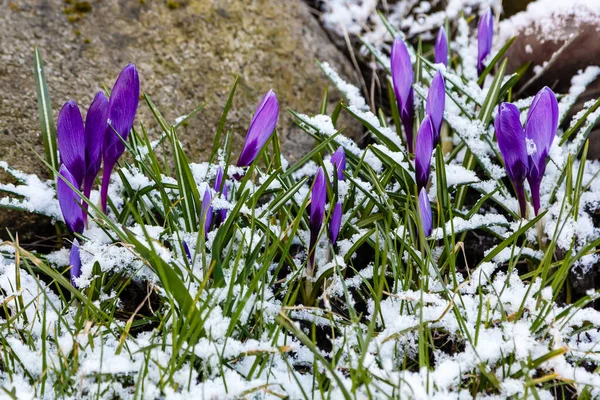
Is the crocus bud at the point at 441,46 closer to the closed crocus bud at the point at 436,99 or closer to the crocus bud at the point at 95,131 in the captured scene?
the closed crocus bud at the point at 436,99

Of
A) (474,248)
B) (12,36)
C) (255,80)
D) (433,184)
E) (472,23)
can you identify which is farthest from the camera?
(472,23)

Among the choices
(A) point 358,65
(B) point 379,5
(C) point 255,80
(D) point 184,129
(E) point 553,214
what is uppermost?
(B) point 379,5

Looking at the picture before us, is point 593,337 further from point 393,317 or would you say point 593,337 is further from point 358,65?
point 358,65

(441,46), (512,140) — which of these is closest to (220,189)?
(512,140)

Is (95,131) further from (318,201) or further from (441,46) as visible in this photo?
(441,46)

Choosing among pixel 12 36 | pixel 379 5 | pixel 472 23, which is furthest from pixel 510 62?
pixel 12 36

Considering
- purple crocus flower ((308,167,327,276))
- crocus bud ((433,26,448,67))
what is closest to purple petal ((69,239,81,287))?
purple crocus flower ((308,167,327,276))

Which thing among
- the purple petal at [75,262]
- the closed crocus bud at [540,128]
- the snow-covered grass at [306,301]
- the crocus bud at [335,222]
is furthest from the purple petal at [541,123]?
the purple petal at [75,262]
